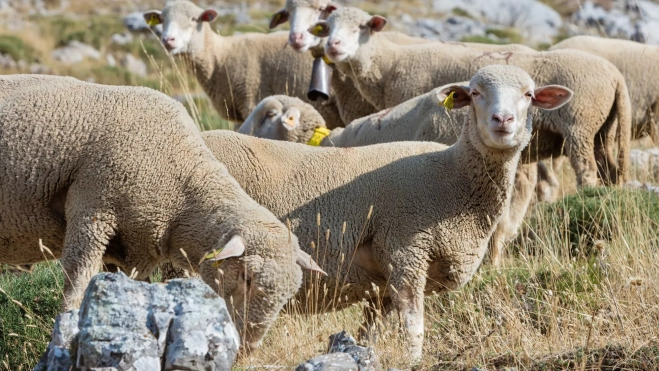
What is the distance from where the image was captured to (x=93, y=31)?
90.2 ft

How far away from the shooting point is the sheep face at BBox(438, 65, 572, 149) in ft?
19.4

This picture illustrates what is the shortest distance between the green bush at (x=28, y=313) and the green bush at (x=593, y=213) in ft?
11.9

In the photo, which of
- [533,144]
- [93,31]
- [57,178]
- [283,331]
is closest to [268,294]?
[283,331]

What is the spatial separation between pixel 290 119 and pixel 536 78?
2.08m

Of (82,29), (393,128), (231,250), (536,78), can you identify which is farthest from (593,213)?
(82,29)

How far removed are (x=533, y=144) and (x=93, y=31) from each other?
20588 mm

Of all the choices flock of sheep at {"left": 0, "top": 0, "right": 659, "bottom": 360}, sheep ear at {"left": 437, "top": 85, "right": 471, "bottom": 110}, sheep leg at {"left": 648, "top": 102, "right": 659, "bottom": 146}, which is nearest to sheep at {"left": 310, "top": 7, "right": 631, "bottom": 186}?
sheep leg at {"left": 648, "top": 102, "right": 659, "bottom": 146}

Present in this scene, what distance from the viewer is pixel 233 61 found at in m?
12.4

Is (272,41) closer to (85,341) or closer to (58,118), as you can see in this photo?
(58,118)

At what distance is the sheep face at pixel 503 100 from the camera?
19.4 feet

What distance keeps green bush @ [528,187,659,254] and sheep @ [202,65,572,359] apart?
181 cm

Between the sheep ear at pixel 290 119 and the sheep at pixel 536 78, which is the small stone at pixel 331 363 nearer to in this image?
the sheep at pixel 536 78

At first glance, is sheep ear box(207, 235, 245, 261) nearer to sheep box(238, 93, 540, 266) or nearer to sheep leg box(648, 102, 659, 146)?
sheep box(238, 93, 540, 266)

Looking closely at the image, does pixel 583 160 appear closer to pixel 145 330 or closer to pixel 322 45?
pixel 322 45
